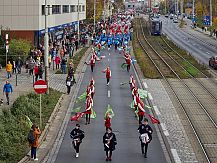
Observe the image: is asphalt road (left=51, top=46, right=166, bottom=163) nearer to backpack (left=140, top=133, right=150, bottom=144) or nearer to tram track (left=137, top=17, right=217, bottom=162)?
→ backpack (left=140, top=133, right=150, bottom=144)

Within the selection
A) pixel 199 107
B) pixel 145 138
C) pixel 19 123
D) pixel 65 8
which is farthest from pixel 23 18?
pixel 145 138

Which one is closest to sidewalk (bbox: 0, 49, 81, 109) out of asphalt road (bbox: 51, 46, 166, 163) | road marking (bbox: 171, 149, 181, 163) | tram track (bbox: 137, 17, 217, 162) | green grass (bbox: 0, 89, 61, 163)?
asphalt road (bbox: 51, 46, 166, 163)

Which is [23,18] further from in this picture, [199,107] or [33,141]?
[33,141]

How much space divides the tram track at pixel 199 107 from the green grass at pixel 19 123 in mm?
6761

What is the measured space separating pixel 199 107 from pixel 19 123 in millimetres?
10901

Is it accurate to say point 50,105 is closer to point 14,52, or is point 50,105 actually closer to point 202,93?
point 202,93

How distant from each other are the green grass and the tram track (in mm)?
6761

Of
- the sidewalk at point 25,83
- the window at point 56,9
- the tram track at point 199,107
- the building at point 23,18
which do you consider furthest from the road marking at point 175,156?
the window at point 56,9

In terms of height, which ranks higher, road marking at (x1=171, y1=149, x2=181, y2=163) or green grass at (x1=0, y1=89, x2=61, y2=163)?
green grass at (x1=0, y1=89, x2=61, y2=163)

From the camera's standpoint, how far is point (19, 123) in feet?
71.7

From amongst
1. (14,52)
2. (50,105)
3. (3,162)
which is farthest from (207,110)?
(14,52)

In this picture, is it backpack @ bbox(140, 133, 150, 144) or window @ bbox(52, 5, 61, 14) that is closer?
backpack @ bbox(140, 133, 150, 144)

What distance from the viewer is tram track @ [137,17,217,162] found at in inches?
833

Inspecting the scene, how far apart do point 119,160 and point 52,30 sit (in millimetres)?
48528
